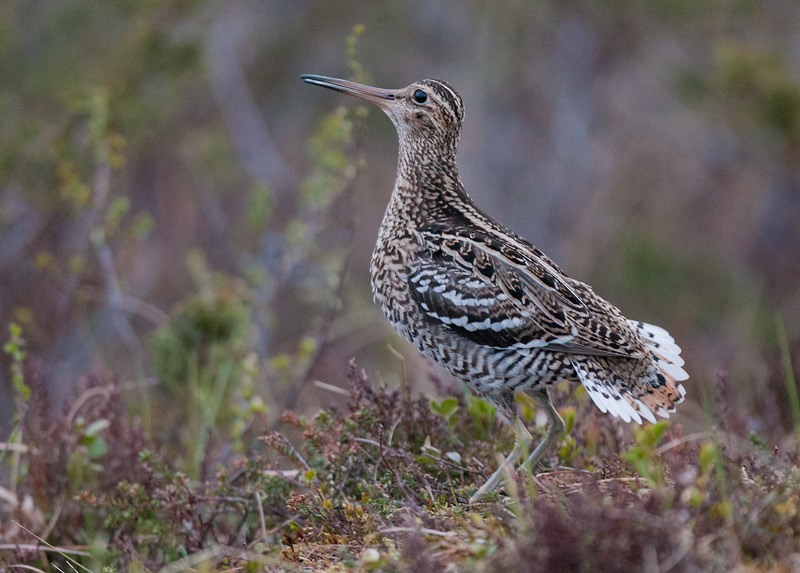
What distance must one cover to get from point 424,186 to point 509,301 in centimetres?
97

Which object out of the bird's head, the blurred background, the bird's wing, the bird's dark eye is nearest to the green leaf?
the blurred background

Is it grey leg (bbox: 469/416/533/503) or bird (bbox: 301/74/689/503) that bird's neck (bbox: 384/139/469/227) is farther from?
grey leg (bbox: 469/416/533/503)

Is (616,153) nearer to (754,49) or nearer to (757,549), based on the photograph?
(754,49)

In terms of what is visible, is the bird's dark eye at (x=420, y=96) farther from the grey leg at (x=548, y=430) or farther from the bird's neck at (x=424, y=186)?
the grey leg at (x=548, y=430)

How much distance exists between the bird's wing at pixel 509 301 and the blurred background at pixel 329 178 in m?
1.25

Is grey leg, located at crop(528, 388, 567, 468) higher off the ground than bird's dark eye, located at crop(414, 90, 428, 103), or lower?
lower

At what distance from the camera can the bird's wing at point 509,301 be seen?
4.16 meters

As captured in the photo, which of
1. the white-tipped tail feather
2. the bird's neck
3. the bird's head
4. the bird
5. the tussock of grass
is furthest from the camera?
the bird's head

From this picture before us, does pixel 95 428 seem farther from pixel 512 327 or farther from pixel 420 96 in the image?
pixel 420 96

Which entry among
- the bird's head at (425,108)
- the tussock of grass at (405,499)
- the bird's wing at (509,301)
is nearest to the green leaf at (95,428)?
the tussock of grass at (405,499)

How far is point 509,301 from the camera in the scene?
4258 mm

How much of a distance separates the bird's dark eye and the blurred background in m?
0.41

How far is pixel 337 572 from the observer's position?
3.20 metres

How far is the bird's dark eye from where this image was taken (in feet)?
16.6
